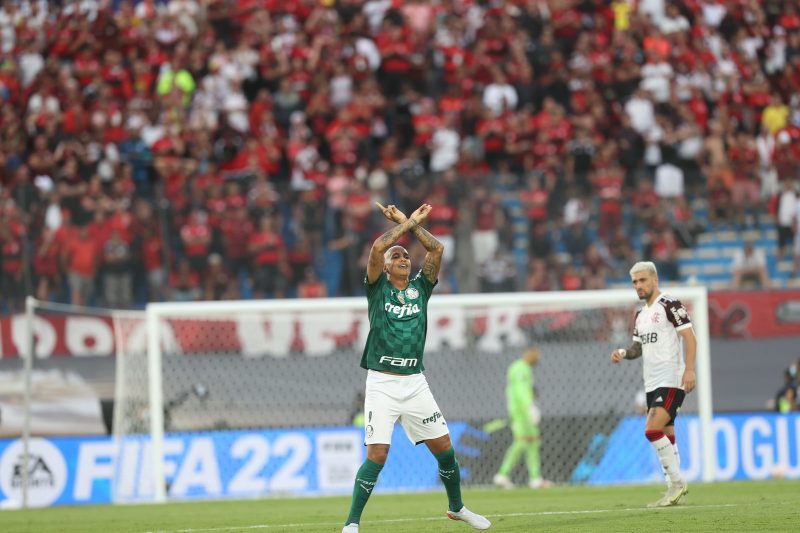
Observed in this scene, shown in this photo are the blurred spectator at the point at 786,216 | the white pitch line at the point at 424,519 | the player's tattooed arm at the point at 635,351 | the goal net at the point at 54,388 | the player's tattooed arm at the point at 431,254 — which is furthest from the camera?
the blurred spectator at the point at 786,216

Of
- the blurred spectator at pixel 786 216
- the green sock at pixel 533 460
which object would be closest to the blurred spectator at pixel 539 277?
the green sock at pixel 533 460

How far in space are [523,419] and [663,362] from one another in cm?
613

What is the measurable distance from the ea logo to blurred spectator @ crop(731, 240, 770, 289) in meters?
10.3

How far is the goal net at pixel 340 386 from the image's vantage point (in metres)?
17.8

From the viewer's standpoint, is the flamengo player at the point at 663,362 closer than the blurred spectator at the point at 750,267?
Yes

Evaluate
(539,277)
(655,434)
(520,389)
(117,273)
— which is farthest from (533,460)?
(117,273)

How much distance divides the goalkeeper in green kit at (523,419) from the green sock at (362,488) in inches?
331

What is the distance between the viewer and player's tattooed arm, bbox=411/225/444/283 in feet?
32.2

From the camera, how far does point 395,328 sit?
975 cm

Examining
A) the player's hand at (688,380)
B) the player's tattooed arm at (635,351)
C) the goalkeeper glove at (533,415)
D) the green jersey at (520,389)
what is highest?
the player's tattooed arm at (635,351)

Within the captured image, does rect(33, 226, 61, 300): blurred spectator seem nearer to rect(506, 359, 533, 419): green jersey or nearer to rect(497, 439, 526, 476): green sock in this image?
rect(506, 359, 533, 419): green jersey

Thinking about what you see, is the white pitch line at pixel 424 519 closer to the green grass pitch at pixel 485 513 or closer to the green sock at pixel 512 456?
the green grass pitch at pixel 485 513

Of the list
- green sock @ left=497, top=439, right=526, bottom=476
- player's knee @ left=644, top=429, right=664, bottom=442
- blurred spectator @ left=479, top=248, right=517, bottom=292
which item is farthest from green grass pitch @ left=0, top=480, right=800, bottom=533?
blurred spectator @ left=479, top=248, right=517, bottom=292

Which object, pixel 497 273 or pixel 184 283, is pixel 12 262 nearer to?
pixel 184 283
